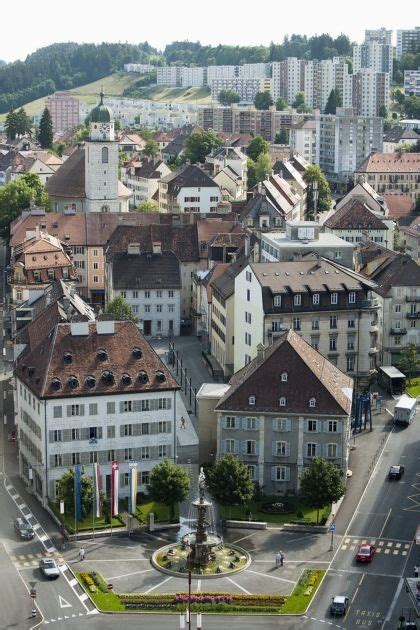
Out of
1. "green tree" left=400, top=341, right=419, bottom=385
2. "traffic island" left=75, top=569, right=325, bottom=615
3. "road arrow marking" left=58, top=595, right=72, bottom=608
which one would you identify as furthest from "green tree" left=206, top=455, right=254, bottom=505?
"green tree" left=400, top=341, right=419, bottom=385

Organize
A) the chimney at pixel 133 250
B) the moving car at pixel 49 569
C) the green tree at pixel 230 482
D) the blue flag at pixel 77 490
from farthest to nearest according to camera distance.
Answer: the chimney at pixel 133 250, the green tree at pixel 230 482, the blue flag at pixel 77 490, the moving car at pixel 49 569

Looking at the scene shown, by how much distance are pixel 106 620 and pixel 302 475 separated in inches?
955

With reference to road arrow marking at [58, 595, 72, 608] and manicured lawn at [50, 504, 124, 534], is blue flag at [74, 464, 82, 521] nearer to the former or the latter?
manicured lawn at [50, 504, 124, 534]

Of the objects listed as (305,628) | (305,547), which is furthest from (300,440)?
(305,628)

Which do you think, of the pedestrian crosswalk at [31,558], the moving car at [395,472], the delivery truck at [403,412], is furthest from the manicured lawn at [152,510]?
the delivery truck at [403,412]

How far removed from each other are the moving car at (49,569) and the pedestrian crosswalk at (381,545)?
66.6ft

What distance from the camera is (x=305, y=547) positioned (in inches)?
3809

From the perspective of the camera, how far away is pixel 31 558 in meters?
93.5

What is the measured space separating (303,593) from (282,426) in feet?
69.6

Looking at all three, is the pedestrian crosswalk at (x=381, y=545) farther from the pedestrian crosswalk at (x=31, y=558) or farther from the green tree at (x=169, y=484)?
the pedestrian crosswalk at (x=31, y=558)

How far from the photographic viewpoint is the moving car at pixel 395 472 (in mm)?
110500

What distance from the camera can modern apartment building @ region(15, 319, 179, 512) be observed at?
341ft

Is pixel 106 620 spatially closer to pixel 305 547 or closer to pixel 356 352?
pixel 305 547

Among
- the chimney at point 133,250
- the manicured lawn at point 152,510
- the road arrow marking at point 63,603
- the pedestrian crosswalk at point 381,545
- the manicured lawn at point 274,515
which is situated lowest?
the manicured lawn at point 274,515
